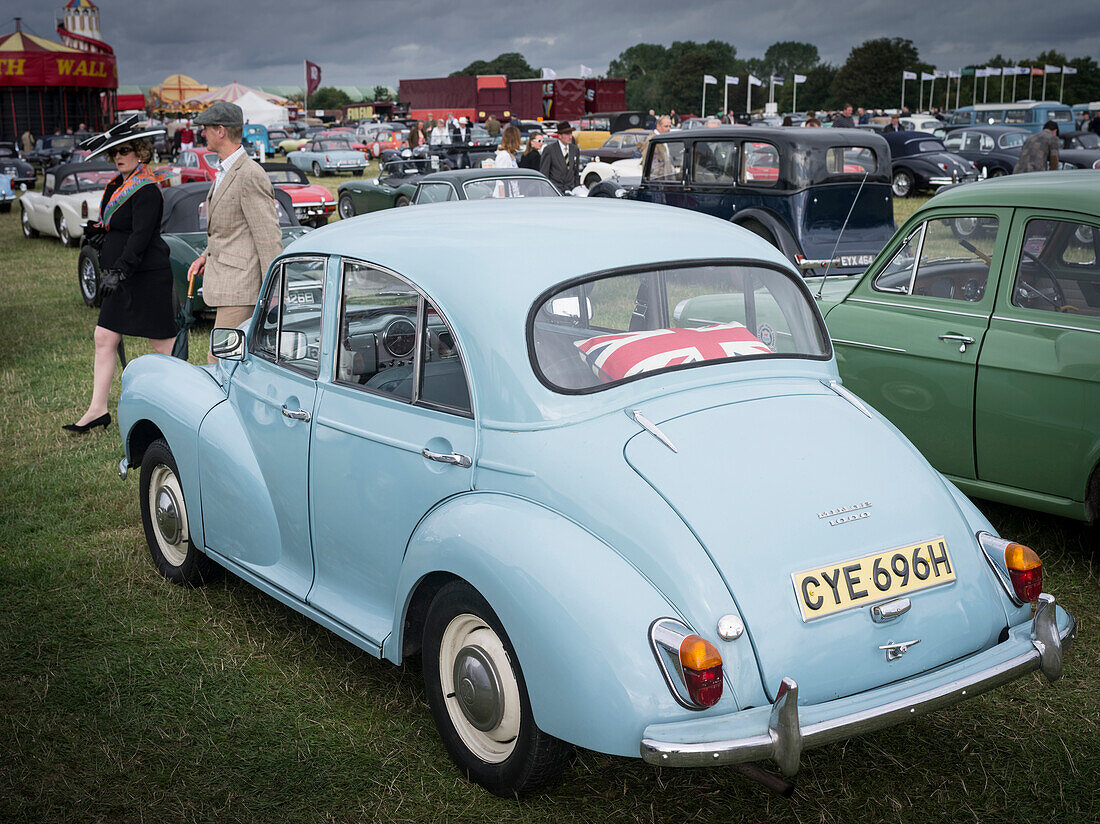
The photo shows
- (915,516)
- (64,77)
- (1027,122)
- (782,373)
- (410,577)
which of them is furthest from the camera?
(64,77)

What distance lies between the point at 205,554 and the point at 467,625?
6.39 ft

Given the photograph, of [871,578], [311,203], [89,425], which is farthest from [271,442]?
[311,203]

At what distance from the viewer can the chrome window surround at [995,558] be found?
3074mm

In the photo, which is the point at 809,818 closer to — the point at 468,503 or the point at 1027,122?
the point at 468,503

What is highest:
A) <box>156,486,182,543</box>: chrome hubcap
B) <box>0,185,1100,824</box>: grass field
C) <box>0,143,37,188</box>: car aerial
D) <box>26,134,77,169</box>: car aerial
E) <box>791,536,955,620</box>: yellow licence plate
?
<box>26,134,77,169</box>: car aerial

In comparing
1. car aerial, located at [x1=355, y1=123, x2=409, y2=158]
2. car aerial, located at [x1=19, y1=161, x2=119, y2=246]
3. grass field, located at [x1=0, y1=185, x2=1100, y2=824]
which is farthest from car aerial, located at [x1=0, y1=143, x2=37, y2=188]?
grass field, located at [x1=0, y1=185, x2=1100, y2=824]

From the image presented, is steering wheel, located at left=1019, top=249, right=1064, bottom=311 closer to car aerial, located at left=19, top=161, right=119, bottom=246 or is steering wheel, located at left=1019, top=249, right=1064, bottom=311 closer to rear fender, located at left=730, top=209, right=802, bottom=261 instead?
rear fender, located at left=730, top=209, right=802, bottom=261

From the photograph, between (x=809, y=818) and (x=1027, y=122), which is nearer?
(x=809, y=818)

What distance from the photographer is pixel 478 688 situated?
3045mm

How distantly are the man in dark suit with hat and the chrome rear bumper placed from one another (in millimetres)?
10958

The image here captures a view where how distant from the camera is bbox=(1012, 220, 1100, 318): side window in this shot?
4.70m

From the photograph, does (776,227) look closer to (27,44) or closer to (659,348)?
(659,348)

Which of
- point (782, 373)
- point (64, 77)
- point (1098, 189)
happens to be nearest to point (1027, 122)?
point (1098, 189)

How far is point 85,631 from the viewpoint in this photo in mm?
4449
